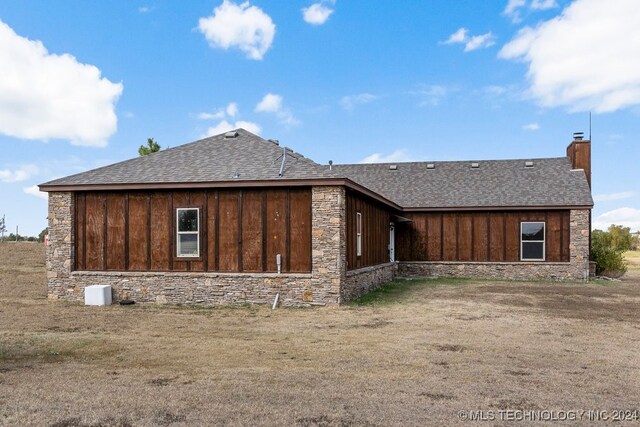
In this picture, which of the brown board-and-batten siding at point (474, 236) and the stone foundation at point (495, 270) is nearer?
the stone foundation at point (495, 270)

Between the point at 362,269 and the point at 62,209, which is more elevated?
the point at 62,209

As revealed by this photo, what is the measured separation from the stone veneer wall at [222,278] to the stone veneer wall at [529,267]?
11423 millimetres

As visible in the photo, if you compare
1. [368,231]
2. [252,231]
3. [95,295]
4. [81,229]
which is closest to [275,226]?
[252,231]

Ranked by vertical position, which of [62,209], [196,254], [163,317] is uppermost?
[62,209]

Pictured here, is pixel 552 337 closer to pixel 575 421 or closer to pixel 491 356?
pixel 491 356

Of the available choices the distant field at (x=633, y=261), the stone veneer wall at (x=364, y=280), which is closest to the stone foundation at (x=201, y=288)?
the stone veneer wall at (x=364, y=280)

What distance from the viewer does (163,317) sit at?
42.1 ft

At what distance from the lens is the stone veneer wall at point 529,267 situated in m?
23.6

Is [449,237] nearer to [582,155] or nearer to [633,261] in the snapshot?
[582,155]

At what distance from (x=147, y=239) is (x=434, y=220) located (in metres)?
14.0

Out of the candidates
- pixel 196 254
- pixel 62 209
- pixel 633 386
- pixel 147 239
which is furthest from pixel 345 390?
pixel 62 209

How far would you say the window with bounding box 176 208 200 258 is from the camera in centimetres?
1546

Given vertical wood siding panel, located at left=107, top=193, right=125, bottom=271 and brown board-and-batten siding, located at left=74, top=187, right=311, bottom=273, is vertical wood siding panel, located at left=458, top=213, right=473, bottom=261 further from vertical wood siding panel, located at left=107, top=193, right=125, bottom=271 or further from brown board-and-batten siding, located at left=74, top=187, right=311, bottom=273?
vertical wood siding panel, located at left=107, top=193, right=125, bottom=271

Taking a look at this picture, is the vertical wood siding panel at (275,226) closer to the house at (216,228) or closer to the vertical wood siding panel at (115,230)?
the house at (216,228)
